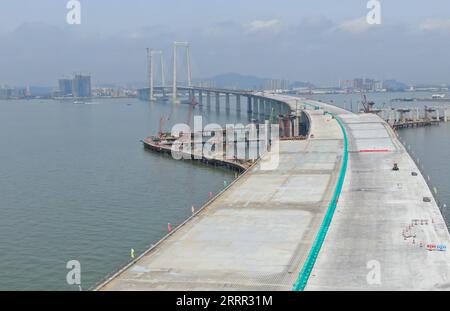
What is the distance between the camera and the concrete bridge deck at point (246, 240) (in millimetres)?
26328

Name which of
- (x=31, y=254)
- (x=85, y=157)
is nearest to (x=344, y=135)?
(x=85, y=157)

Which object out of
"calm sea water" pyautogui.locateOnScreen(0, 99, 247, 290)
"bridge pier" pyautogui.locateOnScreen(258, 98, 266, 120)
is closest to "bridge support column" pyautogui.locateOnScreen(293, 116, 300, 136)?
"calm sea water" pyautogui.locateOnScreen(0, 99, 247, 290)

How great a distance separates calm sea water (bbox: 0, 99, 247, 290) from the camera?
1321 inches

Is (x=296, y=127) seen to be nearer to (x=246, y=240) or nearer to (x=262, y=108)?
(x=246, y=240)

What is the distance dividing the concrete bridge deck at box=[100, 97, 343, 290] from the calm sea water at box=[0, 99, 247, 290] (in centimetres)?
376

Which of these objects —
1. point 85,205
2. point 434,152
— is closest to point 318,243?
point 85,205

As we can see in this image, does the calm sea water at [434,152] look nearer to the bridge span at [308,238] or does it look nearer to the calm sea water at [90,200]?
the calm sea water at [90,200]

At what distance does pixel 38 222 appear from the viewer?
141ft

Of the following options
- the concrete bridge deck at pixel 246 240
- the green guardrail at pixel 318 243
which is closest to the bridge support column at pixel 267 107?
the concrete bridge deck at pixel 246 240

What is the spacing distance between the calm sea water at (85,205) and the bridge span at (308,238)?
396 centimetres

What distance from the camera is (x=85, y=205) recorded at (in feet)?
160

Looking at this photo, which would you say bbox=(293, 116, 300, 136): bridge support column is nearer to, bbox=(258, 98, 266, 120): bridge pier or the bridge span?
the bridge span

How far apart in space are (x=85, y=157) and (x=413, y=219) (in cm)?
5451

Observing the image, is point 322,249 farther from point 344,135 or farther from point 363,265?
point 344,135
